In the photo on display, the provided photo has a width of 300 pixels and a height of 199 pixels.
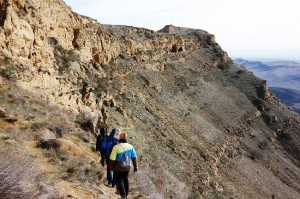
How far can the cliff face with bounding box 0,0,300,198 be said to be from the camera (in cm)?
1333

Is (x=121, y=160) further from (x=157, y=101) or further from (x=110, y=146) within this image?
(x=157, y=101)

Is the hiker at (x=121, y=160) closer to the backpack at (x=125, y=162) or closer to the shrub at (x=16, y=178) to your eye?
the backpack at (x=125, y=162)

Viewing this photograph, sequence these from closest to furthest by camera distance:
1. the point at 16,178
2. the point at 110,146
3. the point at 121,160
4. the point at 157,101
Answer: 1. the point at 16,178
2. the point at 121,160
3. the point at 110,146
4. the point at 157,101

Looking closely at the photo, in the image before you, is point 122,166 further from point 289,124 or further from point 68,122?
point 289,124

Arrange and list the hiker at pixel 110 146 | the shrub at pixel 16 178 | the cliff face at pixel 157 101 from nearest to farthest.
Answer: the shrub at pixel 16 178 < the hiker at pixel 110 146 < the cliff face at pixel 157 101

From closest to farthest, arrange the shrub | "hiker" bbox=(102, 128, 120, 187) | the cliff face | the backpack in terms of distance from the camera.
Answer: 1. the shrub
2. the backpack
3. "hiker" bbox=(102, 128, 120, 187)
4. the cliff face

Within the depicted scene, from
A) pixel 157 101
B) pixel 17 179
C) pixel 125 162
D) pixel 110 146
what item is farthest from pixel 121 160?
pixel 157 101

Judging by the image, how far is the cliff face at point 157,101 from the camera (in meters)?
13.3

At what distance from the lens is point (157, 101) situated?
31906 millimetres

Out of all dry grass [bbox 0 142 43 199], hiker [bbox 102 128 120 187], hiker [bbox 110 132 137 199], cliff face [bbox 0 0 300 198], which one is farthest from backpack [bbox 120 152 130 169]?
dry grass [bbox 0 142 43 199]

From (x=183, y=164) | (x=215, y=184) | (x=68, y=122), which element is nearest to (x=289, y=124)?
(x=215, y=184)

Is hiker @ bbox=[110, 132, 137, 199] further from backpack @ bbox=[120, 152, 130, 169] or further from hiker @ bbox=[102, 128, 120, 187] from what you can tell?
hiker @ bbox=[102, 128, 120, 187]

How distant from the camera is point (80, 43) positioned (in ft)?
80.2

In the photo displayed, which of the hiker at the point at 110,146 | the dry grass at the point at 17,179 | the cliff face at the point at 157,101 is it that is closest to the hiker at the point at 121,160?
the cliff face at the point at 157,101
